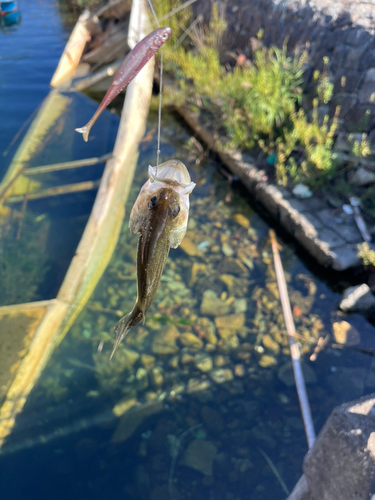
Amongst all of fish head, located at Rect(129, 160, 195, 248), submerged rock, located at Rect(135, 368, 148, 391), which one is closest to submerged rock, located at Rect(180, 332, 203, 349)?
submerged rock, located at Rect(135, 368, 148, 391)

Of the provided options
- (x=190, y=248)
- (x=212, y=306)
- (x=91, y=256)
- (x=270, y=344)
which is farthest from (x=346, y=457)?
(x=190, y=248)

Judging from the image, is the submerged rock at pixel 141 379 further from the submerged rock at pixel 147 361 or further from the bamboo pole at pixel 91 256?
the bamboo pole at pixel 91 256

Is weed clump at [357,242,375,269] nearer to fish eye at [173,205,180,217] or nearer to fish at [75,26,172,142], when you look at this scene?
fish eye at [173,205,180,217]

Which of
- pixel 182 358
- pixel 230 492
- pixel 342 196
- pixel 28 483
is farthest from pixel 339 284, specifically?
pixel 28 483

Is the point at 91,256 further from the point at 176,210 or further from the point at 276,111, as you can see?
the point at 276,111

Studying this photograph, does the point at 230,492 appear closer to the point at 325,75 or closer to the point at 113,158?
the point at 113,158

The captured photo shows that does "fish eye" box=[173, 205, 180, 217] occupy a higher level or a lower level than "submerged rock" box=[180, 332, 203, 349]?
higher
